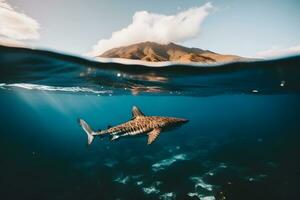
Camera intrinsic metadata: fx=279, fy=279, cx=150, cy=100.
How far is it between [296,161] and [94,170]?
15.4 m

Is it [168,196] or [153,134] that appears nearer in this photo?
[153,134]

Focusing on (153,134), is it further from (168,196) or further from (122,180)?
(122,180)

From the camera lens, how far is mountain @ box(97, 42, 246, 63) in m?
12.6

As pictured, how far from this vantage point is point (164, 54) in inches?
525

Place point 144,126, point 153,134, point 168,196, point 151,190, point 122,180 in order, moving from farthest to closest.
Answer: point 122,180 < point 151,190 < point 168,196 < point 144,126 < point 153,134

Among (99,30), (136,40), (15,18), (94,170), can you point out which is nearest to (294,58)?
(136,40)

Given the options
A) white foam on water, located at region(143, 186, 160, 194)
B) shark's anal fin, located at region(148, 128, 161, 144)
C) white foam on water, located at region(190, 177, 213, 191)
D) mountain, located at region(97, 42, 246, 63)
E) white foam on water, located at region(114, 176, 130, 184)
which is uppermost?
mountain, located at region(97, 42, 246, 63)

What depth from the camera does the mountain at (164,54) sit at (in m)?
12.6

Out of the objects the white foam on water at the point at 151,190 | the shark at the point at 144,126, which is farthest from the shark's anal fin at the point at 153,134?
the white foam on water at the point at 151,190

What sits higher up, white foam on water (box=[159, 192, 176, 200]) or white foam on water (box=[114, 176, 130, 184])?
white foam on water (box=[159, 192, 176, 200])

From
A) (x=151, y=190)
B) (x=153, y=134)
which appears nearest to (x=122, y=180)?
(x=151, y=190)

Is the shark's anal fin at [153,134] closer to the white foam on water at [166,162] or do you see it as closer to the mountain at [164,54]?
the mountain at [164,54]

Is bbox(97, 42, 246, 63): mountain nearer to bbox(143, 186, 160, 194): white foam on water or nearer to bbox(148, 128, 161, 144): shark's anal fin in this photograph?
bbox(148, 128, 161, 144): shark's anal fin

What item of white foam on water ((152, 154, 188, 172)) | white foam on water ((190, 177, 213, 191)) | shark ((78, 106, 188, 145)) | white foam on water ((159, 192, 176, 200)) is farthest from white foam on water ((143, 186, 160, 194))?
shark ((78, 106, 188, 145))
